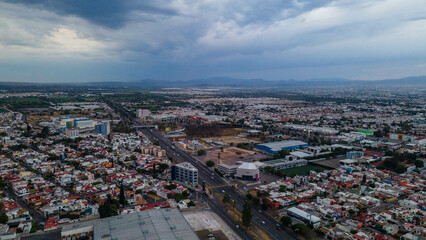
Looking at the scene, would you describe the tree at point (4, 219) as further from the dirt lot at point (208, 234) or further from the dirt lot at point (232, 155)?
the dirt lot at point (232, 155)

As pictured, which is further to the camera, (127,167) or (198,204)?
(127,167)

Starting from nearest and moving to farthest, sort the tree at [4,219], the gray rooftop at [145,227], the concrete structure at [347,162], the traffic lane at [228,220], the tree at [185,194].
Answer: the gray rooftop at [145,227] → the traffic lane at [228,220] → the tree at [4,219] → the tree at [185,194] → the concrete structure at [347,162]

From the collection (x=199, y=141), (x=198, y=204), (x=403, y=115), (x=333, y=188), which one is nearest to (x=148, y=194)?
(x=198, y=204)

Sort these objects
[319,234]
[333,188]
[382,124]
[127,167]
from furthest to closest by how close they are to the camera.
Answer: [382,124] → [127,167] → [333,188] → [319,234]

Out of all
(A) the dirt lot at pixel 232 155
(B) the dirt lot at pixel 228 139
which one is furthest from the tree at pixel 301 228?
(B) the dirt lot at pixel 228 139

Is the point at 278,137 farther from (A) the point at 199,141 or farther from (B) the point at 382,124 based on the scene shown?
(B) the point at 382,124

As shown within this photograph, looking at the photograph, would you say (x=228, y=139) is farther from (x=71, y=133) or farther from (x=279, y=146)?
(x=71, y=133)
